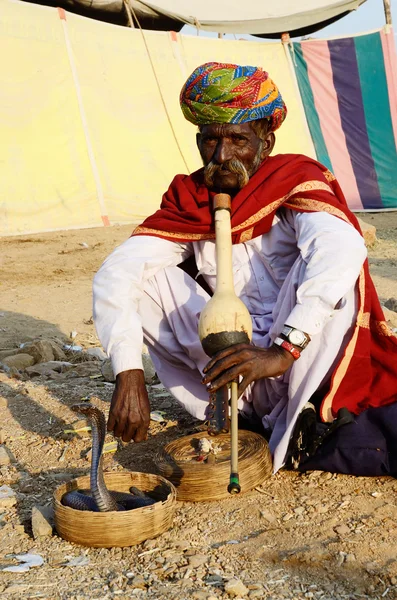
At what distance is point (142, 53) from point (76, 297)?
209 inches

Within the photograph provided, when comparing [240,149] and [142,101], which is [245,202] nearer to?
[240,149]

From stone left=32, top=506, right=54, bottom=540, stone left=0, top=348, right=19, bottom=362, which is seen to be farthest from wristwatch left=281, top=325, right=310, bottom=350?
stone left=0, top=348, right=19, bottom=362

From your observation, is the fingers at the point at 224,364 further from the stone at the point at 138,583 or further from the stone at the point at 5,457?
the stone at the point at 5,457

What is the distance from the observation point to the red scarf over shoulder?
275 cm

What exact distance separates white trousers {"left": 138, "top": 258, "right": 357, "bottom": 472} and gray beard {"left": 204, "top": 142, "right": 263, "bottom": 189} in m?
0.39

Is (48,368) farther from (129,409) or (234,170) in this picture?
(234,170)

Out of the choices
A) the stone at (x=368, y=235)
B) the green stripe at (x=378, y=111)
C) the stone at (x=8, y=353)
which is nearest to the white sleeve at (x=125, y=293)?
the stone at (x=8, y=353)

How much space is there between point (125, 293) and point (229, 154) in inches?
25.4

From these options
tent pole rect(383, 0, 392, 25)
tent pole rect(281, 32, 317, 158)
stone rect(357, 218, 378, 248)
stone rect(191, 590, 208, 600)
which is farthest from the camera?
tent pole rect(383, 0, 392, 25)

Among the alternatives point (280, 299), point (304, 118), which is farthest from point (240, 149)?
point (304, 118)

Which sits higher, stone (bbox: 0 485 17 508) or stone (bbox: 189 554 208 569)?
stone (bbox: 0 485 17 508)

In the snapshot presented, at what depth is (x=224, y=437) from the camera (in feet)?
9.57

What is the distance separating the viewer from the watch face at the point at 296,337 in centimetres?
246

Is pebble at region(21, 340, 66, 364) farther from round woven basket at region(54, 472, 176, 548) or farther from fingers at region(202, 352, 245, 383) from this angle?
fingers at region(202, 352, 245, 383)
